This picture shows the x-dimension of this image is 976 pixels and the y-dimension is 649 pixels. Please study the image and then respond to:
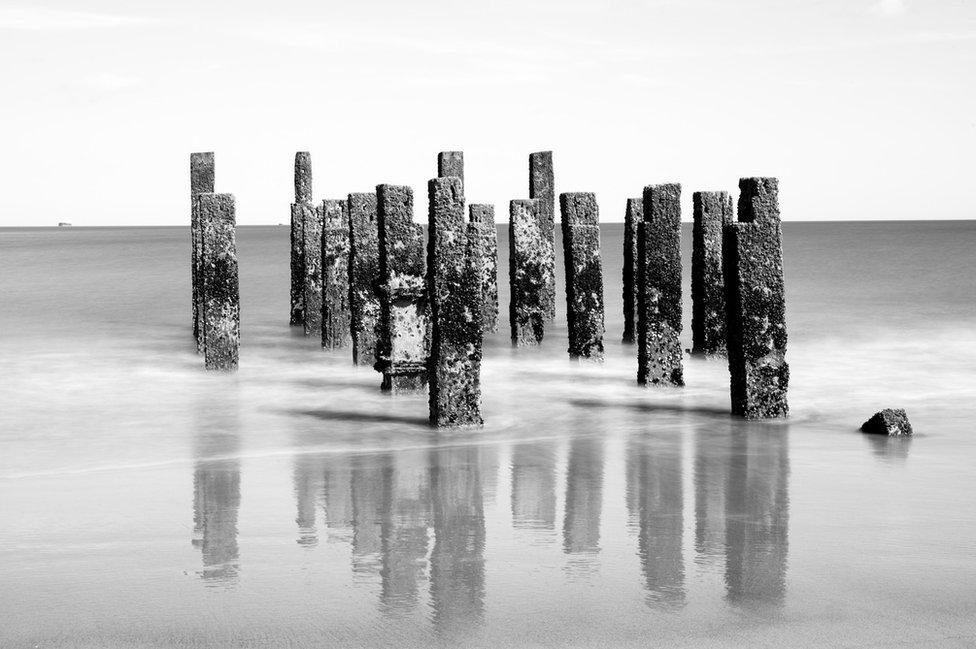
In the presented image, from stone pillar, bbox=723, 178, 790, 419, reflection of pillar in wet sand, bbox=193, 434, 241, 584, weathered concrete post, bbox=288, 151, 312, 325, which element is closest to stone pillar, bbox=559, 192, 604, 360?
stone pillar, bbox=723, 178, 790, 419

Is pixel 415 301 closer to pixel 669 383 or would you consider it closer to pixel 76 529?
pixel 669 383

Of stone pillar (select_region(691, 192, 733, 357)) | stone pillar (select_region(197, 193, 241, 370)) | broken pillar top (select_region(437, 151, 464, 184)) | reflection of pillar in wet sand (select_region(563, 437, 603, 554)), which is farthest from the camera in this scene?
broken pillar top (select_region(437, 151, 464, 184))

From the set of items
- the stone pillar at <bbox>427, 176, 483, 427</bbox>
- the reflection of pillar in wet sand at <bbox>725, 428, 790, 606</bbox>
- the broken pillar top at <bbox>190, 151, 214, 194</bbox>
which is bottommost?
the reflection of pillar in wet sand at <bbox>725, 428, 790, 606</bbox>

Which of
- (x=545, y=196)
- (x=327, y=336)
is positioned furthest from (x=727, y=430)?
(x=545, y=196)

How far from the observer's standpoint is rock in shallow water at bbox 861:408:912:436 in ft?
27.7

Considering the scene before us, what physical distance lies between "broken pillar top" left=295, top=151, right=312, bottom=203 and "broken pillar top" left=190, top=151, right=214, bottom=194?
11.2 feet

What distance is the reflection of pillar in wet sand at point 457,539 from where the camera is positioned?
4.53 metres

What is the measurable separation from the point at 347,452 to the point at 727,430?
9.08 ft

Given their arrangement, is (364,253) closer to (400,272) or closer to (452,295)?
(400,272)

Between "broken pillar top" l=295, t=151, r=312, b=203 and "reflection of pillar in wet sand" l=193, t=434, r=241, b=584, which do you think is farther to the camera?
"broken pillar top" l=295, t=151, r=312, b=203

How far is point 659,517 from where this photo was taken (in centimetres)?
600

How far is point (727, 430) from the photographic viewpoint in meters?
8.63

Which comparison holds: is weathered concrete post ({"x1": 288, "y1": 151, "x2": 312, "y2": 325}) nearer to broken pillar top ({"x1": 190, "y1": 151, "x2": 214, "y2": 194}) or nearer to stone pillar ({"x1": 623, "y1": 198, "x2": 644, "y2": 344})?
broken pillar top ({"x1": 190, "y1": 151, "x2": 214, "y2": 194})

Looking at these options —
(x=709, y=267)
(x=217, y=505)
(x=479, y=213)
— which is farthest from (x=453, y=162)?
(x=217, y=505)
